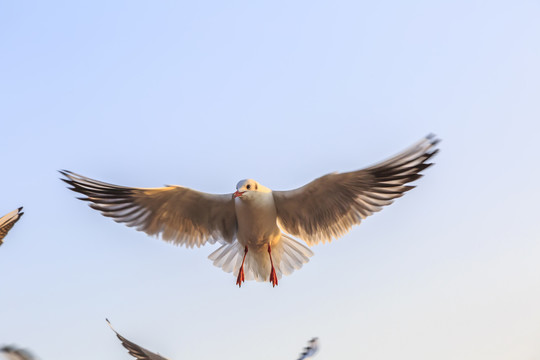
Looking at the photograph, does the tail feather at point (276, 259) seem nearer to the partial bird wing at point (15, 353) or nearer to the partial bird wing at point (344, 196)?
the partial bird wing at point (344, 196)

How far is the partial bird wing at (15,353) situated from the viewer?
614 cm

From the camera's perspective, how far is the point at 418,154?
7.23m

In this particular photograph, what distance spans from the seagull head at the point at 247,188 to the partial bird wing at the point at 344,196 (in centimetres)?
26

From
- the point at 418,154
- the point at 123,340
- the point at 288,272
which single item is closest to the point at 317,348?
the point at 288,272

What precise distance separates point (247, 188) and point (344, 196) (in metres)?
1.04

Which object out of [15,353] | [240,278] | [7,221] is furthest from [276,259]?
[7,221]

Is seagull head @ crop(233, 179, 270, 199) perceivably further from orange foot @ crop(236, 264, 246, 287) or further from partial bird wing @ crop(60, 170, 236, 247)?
orange foot @ crop(236, 264, 246, 287)

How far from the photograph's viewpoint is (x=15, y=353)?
20.3 ft

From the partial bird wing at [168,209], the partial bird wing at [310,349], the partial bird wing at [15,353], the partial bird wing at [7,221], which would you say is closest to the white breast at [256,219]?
the partial bird wing at [168,209]

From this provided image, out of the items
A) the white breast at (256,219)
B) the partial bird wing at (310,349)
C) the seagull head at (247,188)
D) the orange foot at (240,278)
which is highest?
→ the seagull head at (247,188)

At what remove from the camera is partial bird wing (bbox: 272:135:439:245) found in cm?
734

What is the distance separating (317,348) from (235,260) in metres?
1.46

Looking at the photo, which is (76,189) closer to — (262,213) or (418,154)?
(262,213)

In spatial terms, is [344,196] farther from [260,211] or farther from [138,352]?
[138,352]
